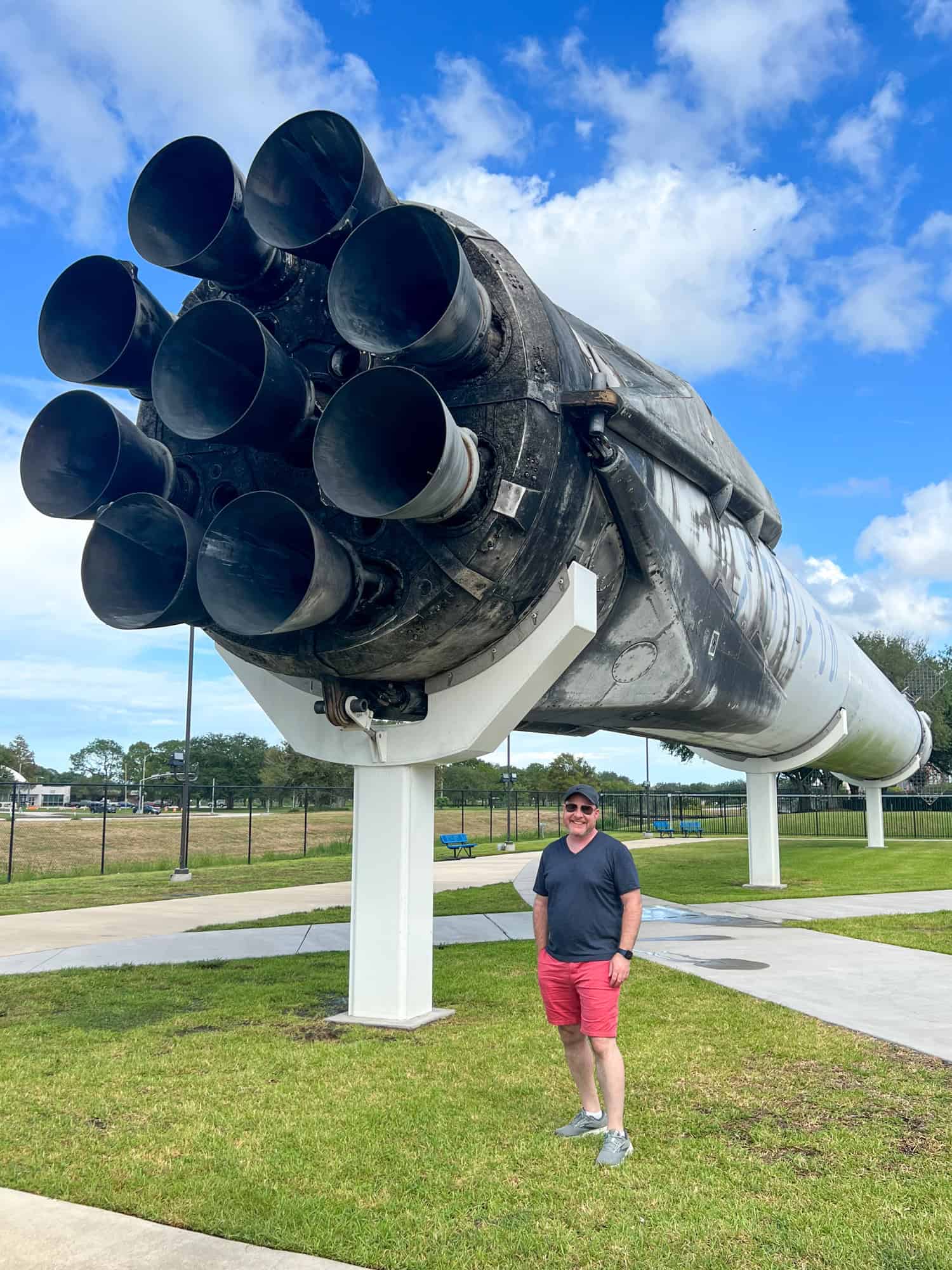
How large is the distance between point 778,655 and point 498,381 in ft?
16.7

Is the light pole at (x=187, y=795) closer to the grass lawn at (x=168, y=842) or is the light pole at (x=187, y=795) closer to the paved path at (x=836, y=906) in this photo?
the grass lawn at (x=168, y=842)

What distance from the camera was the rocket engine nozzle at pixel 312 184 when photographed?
16.1 ft

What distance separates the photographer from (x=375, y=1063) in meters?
5.37

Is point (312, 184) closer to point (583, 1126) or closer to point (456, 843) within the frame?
point (583, 1126)

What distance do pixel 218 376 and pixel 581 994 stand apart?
3.41 metres

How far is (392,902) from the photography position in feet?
21.2

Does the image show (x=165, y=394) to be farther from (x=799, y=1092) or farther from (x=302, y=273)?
(x=799, y=1092)

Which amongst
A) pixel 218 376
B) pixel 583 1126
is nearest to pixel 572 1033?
pixel 583 1126

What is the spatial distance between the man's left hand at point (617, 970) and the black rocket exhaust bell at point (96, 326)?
386cm

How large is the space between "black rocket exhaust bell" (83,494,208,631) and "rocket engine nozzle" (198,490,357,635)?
0.27m

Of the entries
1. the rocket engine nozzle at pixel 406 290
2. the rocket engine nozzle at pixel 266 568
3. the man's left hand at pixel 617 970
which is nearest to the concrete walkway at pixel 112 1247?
the man's left hand at pixel 617 970

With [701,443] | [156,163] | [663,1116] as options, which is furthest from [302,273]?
[663,1116]

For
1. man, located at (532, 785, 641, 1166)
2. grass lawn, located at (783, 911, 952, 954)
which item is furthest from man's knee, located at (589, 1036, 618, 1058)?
grass lawn, located at (783, 911, 952, 954)

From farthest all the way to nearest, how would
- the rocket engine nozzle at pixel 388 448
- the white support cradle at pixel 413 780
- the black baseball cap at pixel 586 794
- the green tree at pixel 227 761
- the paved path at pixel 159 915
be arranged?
the green tree at pixel 227 761, the paved path at pixel 159 915, the white support cradle at pixel 413 780, the rocket engine nozzle at pixel 388 448, the black baseball cap at pixel 586 794
